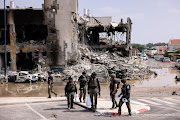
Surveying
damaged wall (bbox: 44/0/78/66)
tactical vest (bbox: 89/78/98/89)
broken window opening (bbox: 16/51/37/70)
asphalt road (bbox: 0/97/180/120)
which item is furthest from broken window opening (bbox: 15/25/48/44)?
tactical vest (bbox: 89/78/98/89)

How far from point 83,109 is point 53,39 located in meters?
18.2

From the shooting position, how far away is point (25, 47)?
28.1 m

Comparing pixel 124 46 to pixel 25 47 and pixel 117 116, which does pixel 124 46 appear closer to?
pixel 25 47

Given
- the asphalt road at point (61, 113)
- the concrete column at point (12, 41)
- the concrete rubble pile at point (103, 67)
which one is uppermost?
the concrete column at point (12, 41)

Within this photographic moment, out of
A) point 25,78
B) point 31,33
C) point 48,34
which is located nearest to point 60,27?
point 48,34

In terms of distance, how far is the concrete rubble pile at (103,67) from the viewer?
1017 inches

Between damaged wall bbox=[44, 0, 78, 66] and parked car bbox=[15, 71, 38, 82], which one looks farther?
damaged wall bbox=[44, 0, 78, 66]

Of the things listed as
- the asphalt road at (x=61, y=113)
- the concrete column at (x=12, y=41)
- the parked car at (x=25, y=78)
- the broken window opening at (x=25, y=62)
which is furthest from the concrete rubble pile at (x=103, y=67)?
the asphalt road at (x=61, y=113)

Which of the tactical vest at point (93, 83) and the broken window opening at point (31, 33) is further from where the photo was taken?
the broken window opening at point (31, 33)

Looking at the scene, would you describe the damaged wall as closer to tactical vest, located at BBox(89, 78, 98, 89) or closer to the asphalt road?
the asphalt road

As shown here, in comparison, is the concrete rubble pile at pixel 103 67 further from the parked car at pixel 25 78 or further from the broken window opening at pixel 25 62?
the broken window opening at pixel 25 62

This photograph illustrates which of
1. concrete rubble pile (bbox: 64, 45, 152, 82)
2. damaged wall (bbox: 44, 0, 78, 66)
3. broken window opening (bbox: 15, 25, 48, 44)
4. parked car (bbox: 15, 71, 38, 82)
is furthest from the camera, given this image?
broken window opening (bbox: 15, 25, 48, 44)

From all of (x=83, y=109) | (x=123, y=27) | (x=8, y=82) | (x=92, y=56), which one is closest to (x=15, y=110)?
(x=83, y=109)

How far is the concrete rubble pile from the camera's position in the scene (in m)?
25.8
